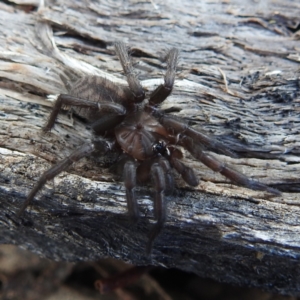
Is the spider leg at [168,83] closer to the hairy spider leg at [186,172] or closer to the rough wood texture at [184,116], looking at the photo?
the rough wood texture at [184,116]

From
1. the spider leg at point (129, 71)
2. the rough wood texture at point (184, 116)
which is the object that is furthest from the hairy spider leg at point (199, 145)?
the spider leg at point (129, 71)

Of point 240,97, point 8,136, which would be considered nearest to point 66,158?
point 8,136

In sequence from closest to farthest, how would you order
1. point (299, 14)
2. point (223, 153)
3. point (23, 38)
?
point (223, 153)
point (23, 38)
point (299, 14)

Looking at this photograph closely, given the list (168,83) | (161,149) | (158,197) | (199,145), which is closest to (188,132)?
(199,145)

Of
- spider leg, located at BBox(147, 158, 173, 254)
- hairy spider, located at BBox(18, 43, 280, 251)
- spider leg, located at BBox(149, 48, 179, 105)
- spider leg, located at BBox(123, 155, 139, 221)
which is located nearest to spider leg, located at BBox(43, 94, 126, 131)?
hairy spider, located at BBox(18, 43, 280, 251)

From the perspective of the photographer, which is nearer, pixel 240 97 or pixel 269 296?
pixel 240 97

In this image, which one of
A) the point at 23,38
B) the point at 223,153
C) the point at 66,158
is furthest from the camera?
the point at 23,38

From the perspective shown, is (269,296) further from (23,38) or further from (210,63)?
(23,38)

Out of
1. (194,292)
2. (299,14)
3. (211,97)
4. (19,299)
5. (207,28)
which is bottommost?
(19,299)

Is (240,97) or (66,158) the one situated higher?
(240,97)
